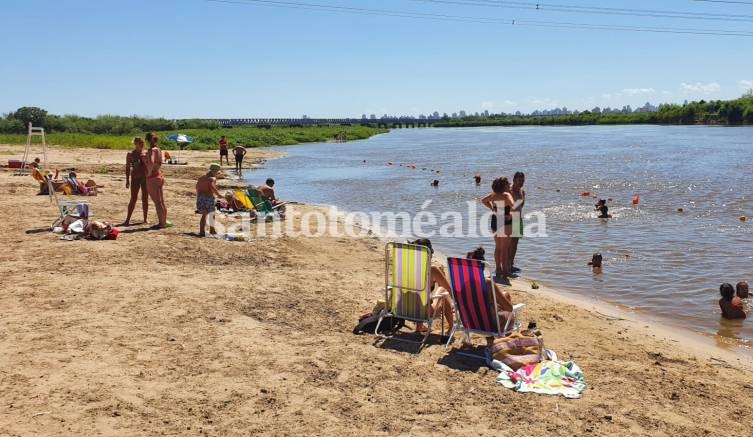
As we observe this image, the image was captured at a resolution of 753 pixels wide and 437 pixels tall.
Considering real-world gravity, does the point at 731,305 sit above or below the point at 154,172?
below

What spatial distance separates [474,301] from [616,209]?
1449cm

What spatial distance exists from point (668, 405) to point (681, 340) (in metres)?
2.56

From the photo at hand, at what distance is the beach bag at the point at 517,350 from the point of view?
5.66m

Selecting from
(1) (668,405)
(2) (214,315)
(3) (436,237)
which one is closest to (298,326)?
(2) (214,315)

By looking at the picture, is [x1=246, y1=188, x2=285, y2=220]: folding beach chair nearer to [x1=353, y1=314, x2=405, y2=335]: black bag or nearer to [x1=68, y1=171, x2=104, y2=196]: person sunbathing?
[x1=68, y1=171, x2=104, y2=196]: person sunbathing

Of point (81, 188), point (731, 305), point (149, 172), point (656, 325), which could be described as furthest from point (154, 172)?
point (731, 305)

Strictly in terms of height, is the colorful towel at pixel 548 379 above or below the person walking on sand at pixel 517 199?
below

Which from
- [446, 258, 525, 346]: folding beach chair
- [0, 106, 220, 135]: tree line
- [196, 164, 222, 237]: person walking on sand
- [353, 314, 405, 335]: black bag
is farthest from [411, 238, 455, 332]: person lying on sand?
[0, 106, 220, 135]: tree line

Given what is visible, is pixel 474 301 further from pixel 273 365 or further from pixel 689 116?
pixel 689 116

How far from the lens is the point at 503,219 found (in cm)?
967

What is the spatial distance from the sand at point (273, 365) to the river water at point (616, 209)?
160cm

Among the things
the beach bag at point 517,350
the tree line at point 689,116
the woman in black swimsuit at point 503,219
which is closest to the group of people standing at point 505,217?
the woman in black swimsuit at point 503,219

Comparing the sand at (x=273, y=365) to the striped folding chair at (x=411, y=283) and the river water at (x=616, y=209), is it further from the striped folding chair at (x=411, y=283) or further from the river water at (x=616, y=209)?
Answer: the river water at (x=616, y=209)

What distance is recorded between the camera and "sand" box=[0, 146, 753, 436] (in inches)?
176
